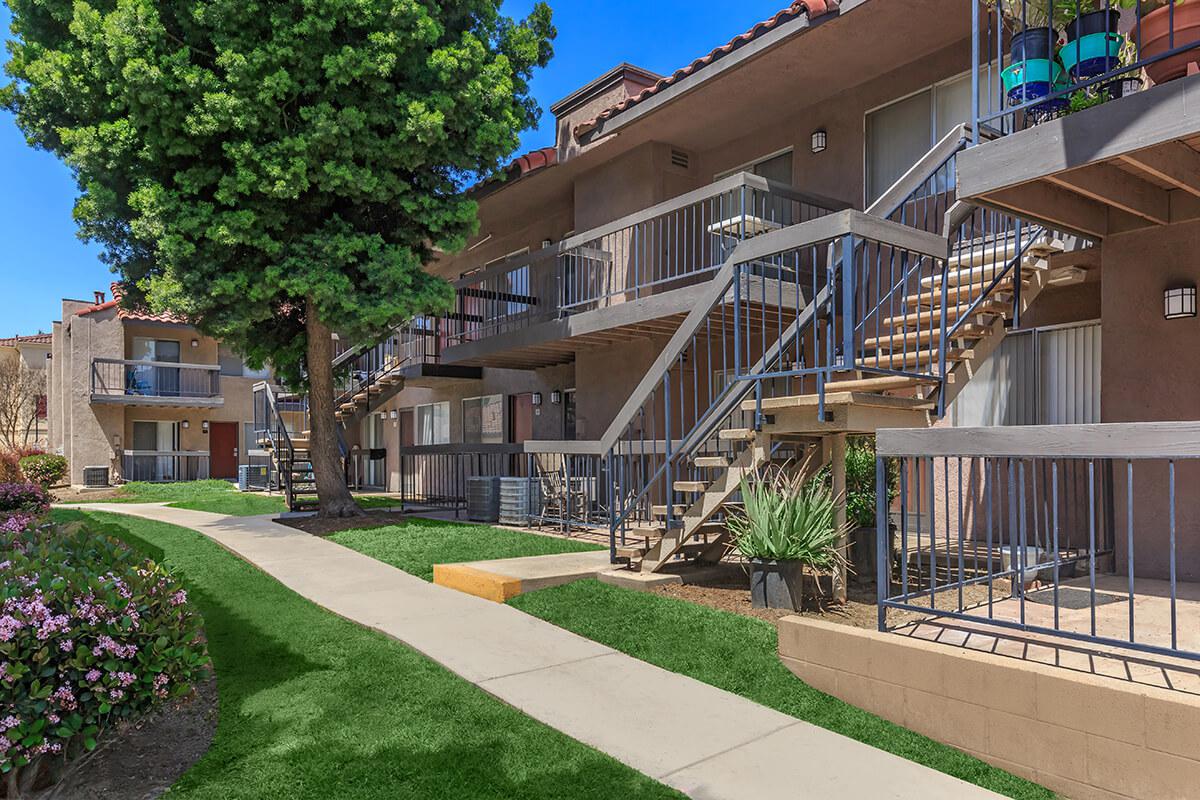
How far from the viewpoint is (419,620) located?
6.44 meters

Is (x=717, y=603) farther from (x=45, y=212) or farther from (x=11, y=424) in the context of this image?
(x=45, y=212)

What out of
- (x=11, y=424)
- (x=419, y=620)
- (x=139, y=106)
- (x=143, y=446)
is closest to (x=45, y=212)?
(x=11, y=424)

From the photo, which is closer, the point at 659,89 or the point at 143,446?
the point at 659,89

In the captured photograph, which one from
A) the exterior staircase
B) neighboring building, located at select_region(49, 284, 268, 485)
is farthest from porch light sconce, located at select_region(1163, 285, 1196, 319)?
neighboring building, located at select_region(49, 284, 268, 485)

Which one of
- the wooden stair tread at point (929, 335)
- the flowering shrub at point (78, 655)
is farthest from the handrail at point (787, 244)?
the flowering shrub at point (78, 655)

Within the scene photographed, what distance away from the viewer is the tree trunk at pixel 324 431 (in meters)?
13.2

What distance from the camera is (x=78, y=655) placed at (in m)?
3.42

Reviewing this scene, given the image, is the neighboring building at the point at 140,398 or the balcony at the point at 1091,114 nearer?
the balcony at the point at 1091,114

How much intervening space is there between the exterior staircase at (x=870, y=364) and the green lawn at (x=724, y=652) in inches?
36.2

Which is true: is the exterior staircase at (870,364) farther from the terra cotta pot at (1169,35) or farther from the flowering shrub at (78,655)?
the flowering shrub at (78,655)

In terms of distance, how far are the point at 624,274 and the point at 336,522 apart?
6209 millimetres

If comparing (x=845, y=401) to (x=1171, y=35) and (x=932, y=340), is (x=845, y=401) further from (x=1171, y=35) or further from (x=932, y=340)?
(x=1171, y=35)

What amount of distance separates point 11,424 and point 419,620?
3413 centimetres

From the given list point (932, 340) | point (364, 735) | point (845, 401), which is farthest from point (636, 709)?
point (932, 340)
